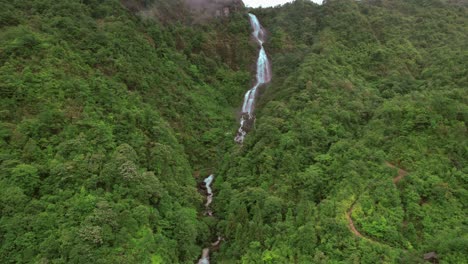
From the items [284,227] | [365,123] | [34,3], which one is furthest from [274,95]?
[34,3]

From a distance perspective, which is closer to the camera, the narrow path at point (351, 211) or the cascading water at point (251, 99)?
the narrow path at point (351, 211)

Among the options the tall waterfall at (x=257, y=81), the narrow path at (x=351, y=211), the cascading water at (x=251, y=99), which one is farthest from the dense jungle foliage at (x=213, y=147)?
the tall waterfall at (x=257, y=81)

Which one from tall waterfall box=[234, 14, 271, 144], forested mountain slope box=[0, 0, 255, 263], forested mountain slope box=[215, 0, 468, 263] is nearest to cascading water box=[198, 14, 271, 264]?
tall waterfall box=[234, 14, 271, 144]

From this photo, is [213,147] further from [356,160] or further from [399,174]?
[399,174]

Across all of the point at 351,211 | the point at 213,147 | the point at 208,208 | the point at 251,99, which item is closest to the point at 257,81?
the point at 251,99

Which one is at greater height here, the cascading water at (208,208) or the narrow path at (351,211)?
the narrow path at (351,211)

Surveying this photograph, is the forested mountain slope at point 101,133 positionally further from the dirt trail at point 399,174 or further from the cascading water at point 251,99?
the dirt trail at point 399,174

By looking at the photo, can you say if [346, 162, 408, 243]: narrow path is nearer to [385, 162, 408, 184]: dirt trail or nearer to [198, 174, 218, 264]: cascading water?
[385, 162, 408, 184]: dirt trail
